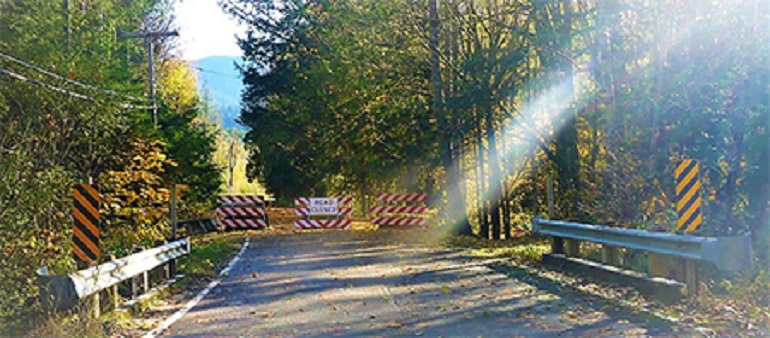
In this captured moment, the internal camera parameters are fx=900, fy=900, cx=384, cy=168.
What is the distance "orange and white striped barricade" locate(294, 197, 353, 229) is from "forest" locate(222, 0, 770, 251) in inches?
78.0

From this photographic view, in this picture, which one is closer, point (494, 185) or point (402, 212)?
point (494, 185)

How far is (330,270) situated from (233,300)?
15.0 feet

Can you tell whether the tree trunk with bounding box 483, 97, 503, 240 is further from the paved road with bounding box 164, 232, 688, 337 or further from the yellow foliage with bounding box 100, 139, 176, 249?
the paved road with bounding box 164, 232, 688, 337

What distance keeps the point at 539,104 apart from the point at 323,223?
1503 cm

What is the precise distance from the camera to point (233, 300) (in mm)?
12953

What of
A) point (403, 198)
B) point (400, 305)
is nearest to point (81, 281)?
Answer: point (400, 305)

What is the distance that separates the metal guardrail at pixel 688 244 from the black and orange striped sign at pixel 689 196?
29 centimetres

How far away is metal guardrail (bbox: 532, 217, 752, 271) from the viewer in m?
9.59

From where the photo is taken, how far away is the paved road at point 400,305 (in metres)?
9.64

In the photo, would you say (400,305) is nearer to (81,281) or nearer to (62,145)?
(81,281)

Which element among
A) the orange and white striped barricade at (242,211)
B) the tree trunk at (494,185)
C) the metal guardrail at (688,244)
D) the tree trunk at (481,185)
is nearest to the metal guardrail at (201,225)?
the orange and white striped barricade at (242,211)

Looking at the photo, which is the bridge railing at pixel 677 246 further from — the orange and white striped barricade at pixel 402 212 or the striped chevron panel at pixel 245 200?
the striped chevron panel at pixel 245 200

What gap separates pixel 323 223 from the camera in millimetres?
36969

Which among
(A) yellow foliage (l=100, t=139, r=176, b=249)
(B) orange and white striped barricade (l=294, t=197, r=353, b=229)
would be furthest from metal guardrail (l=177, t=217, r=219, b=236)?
(A) yellow foliage (l=100, t=139, r=176, b=249)
